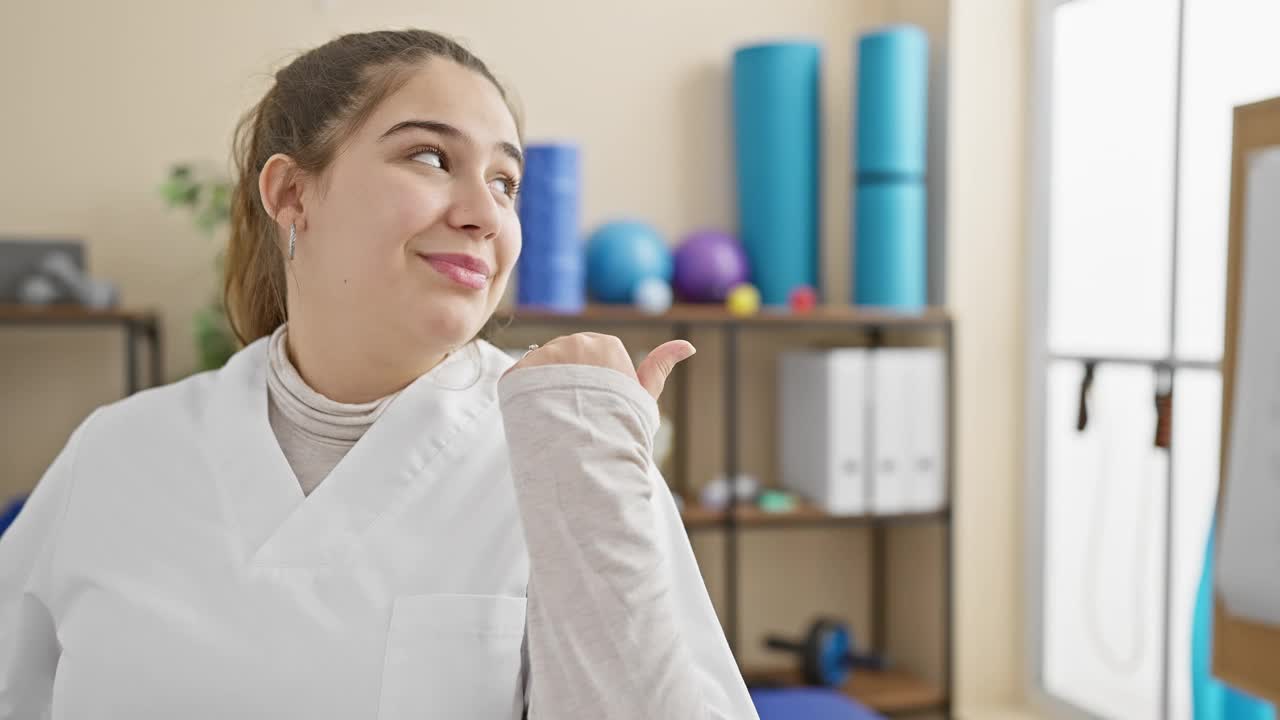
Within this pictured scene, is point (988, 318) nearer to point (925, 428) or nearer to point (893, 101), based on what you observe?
point (925, 428)

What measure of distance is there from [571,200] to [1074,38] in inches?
57.3

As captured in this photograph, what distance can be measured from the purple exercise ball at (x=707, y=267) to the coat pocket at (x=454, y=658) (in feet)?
7.02

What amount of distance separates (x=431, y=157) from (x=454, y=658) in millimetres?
425

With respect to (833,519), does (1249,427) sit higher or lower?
higher

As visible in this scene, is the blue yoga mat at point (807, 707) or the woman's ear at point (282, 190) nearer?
the woman's ear at point (282, 190)

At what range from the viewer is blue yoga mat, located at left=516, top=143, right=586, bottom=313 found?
2.73 m

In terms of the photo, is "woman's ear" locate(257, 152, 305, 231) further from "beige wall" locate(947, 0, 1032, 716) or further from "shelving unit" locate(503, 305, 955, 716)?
"beige wall" locate(947, 0, 1032, 716)

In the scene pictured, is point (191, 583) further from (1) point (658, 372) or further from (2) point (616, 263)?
(2) point (616, 263)

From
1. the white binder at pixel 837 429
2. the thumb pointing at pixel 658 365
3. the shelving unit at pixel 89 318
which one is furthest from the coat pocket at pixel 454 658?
the white binder at pixel 837 429

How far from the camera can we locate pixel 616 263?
294 cm

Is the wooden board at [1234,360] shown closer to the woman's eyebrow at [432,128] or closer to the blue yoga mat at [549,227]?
the woman's eyebrow at [432,128]

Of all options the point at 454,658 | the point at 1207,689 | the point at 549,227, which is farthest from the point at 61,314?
the point at 1207,689

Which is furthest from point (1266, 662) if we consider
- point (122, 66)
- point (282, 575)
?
point (122, 66)

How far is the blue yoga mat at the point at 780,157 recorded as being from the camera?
3.04 metres
